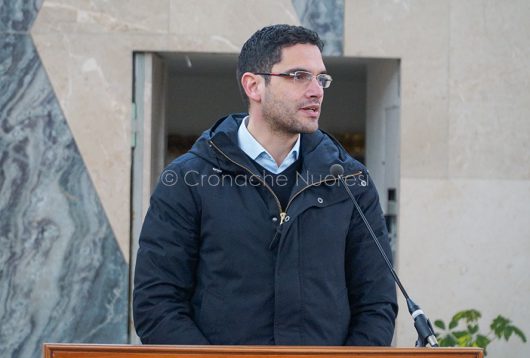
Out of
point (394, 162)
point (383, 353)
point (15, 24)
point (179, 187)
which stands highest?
point (15, 24)

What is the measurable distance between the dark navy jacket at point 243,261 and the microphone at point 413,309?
0.13 feet

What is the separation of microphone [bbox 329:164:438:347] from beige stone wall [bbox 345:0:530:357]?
340 cm

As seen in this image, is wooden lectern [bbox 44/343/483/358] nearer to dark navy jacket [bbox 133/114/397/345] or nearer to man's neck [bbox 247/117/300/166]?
dark navy jacket [bbox 133/114/397/345]

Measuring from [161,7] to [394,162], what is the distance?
1.81 m

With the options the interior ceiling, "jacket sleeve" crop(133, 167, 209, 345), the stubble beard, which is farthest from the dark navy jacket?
the interior ceiling

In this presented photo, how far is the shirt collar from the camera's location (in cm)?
375

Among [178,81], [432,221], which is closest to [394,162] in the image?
[432,221]

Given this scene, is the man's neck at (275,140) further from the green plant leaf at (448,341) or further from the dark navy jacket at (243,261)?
the green plant leaf at (448,341)

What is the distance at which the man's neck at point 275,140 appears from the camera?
12.4ft

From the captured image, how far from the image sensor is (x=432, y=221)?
706 cm

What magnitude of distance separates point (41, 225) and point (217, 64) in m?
1.92

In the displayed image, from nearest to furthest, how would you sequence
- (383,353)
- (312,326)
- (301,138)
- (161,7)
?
(383,353) → (312,326) → (301,138) → (161,7)

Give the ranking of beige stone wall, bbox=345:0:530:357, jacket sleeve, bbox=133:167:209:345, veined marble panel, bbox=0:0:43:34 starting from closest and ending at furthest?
jacket sleeve, bbox=133:167:209:345 → veined marble panel, bbox=0:0:43:34 → beige stone wall, bbox=345:0:530:357

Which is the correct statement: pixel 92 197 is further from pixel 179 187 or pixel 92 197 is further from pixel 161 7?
pixel 179 187
